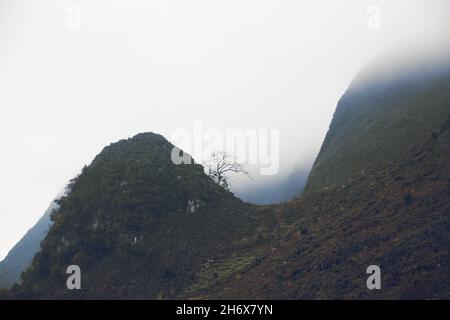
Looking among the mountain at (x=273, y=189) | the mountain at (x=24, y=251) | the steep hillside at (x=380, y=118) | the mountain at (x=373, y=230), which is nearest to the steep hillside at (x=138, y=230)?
the mountain at (x=373, y=230)

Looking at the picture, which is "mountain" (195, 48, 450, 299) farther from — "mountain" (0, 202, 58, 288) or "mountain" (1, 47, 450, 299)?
"mountain" (0, 202, 58, 288)

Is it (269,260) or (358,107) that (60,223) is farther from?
(358,107)

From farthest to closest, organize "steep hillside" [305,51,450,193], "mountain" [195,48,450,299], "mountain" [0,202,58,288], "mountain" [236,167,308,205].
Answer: "mountain" [236,167,308,205] < "mountain" [0,202,58,288] < "steep hillside" [305,51,450,193] < "mountain" [195,48,450,299]

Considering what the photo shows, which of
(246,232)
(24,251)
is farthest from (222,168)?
(24,251)

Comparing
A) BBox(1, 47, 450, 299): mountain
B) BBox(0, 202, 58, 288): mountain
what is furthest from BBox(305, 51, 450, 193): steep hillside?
BBox(0, 202, 58, 288): mountain

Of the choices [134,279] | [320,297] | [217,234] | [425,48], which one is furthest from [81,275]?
[425,48]

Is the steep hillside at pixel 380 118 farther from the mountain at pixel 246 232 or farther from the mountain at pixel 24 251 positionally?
the mountain at pixel 24 251
